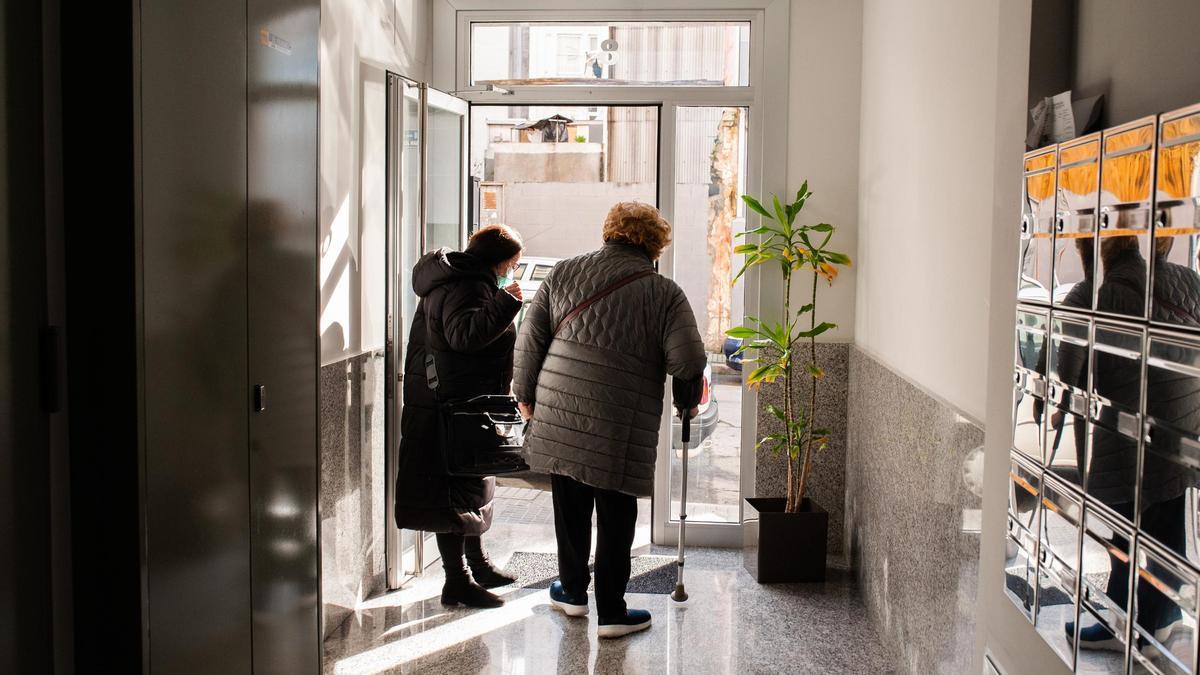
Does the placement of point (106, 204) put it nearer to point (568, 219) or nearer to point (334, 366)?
point (334, 366)

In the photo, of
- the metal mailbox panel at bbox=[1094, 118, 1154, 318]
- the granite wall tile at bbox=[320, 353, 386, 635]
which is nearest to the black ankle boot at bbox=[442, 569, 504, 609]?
the granite wall tile at bbox=[320, 353, 386, 635]

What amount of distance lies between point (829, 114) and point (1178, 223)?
11.8 feet

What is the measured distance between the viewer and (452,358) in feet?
12.8

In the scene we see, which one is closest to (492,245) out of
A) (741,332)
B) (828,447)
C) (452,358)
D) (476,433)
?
(452,358)

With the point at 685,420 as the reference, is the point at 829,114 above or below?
above

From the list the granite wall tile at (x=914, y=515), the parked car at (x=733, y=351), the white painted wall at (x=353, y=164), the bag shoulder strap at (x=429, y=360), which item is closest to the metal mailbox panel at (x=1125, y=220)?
the granite wall tile at (x=914, y=515)

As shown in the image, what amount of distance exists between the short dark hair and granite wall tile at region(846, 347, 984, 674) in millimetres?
1457

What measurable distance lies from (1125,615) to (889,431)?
2.38 meters

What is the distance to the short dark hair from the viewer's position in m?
3.92

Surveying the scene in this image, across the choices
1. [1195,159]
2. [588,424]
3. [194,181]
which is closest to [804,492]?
[588,424]

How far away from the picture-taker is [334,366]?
3.71 meters

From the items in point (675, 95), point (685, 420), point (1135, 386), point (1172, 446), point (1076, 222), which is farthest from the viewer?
point (675, 95)

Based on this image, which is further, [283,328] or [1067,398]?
[283,328]

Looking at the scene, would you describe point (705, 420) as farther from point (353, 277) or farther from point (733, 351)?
point (353, 277)
